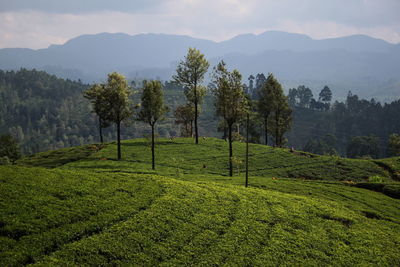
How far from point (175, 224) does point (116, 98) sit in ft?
137

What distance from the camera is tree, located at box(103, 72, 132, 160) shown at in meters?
60.2

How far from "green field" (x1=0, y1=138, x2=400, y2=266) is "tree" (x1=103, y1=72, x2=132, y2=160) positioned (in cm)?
2970

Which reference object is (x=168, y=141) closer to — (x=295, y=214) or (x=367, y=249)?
(x=295, y=214)

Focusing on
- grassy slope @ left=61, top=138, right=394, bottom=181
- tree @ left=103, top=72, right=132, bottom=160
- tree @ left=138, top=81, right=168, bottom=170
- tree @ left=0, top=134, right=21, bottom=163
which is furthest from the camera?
tree @ left=0, top=134, right=21, bottom=163

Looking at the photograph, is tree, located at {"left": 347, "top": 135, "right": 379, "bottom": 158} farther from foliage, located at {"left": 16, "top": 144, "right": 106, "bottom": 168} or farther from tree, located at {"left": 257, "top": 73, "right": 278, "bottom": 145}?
foliage, located at {"left": 16, "top": 144, "right": 106, "bottom": 168}

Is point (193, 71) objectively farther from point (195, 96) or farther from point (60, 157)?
point (60, 157)

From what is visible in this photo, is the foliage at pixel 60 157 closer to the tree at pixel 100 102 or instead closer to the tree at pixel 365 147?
the tree at pixel 100 102

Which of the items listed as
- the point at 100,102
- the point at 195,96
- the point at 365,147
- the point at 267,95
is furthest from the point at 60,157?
the point at 365,147

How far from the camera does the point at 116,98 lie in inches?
2373

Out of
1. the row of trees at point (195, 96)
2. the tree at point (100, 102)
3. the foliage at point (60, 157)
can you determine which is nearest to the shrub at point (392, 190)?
the row of trees at point (195, 96)

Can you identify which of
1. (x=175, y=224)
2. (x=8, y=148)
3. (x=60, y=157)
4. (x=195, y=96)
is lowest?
(x=8, y=148)

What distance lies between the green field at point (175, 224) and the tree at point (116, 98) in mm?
29696

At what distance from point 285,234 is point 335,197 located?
756 inches

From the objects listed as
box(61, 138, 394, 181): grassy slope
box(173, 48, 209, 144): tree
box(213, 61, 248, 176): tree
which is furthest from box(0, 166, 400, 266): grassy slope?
box(173, 48, 209, 144): tree
